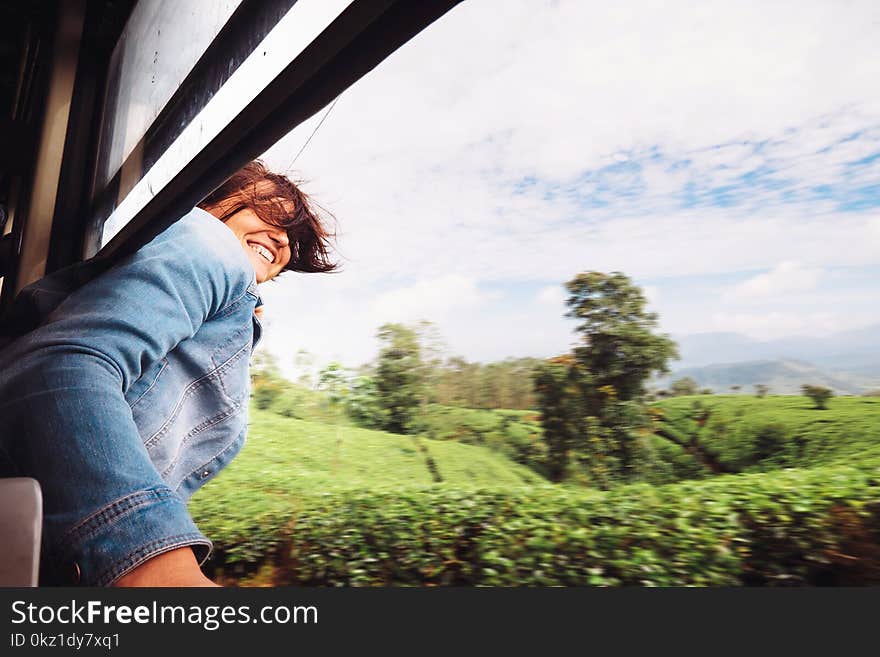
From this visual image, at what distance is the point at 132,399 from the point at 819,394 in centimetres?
363

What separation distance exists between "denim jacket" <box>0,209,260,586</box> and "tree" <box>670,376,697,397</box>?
3.60 m

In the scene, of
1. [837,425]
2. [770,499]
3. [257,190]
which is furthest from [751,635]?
[837,425]

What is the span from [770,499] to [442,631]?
2.51 metres

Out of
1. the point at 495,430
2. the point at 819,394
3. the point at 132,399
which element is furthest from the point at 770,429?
the point at 132,399

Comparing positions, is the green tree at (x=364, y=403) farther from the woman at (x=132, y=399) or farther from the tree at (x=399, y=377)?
the woman at (x=132, y=399)

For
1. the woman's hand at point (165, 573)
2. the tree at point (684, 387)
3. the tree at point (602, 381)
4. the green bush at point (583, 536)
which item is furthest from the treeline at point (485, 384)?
the woman's hand at point (165, 573)

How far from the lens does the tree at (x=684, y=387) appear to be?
3922 mm

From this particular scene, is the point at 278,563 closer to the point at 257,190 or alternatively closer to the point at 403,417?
the point at 403,417

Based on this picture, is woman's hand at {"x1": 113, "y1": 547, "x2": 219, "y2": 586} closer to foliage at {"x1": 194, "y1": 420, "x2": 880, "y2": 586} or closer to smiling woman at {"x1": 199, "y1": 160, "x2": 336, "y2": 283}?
smiling woman at {"x1": 199, "y1": 160, "x2": 336, "y2": 283}

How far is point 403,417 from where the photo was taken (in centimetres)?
510

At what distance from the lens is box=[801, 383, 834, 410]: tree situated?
327 centimetres

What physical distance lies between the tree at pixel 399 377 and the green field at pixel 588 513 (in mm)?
486

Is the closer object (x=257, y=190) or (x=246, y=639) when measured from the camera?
(x=246, y=639)

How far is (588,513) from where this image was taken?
3.03m
